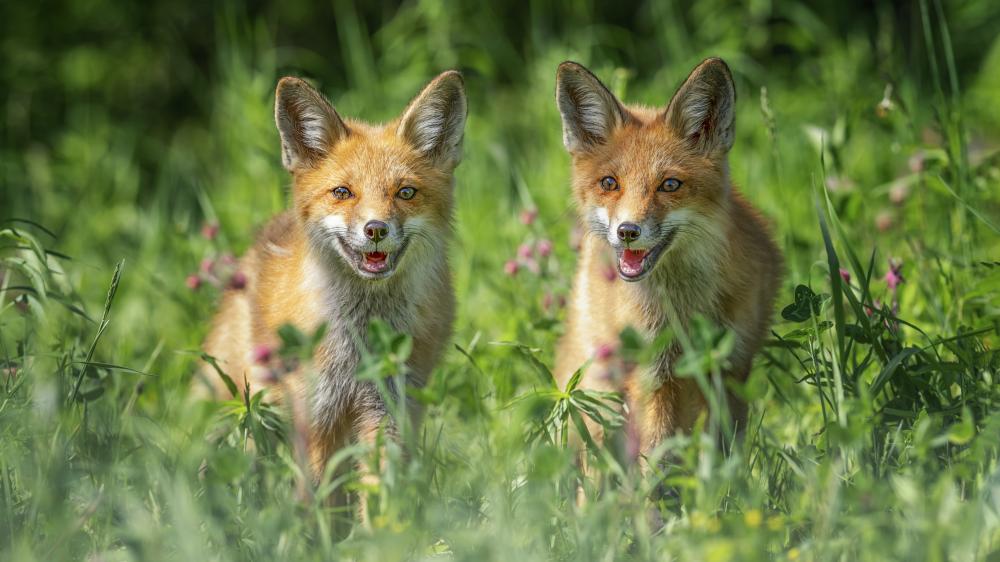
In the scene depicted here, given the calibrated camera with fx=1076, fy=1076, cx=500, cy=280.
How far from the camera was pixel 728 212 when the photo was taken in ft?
13.1

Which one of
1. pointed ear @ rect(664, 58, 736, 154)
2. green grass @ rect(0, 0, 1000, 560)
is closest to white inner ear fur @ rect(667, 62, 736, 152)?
pointed ear @ rect(664, 58, 736, 154)

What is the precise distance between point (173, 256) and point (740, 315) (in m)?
3.89

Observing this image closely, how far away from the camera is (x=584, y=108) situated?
4109 millimetres

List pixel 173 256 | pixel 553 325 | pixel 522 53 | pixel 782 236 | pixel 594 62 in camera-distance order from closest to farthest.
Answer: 1. pixel 553 325
2. pixel 782 236
3. pixel 173 256
4. pixel 594 62
5. pixel 522 53

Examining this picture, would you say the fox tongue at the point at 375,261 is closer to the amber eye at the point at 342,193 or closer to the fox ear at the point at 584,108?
the amber eye at the point at 342,193

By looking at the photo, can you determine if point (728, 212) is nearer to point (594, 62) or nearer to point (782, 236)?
point (782, 236)

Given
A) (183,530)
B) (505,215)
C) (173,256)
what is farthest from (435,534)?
(173,256)

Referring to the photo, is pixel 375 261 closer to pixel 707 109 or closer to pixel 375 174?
pixel 375 174

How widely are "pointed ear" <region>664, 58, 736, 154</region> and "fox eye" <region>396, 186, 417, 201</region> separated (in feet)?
3.22

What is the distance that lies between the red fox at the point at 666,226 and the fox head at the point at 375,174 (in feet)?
1.64

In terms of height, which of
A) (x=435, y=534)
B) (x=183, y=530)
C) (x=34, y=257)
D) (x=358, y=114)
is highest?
(x=358, y=114)

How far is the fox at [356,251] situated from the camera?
3840 mm

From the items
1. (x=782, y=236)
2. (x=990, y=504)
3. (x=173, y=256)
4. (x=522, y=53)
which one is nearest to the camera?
(x=990, y=504)

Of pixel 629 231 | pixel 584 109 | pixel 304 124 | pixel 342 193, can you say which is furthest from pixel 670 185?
pixel 304 124
